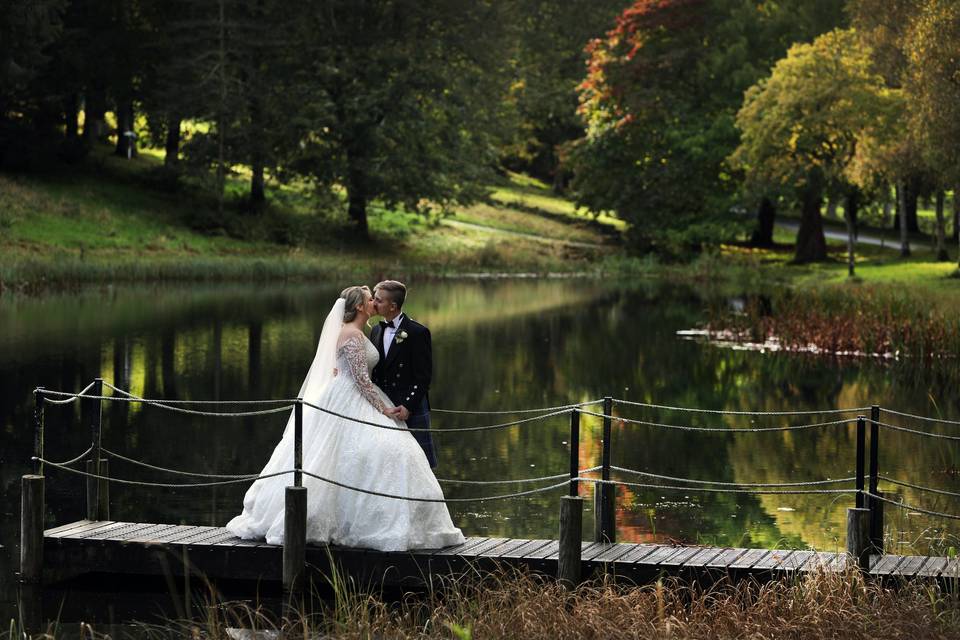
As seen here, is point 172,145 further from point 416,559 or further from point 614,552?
point 614,552

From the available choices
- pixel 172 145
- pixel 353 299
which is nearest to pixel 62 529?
pixel 353 299

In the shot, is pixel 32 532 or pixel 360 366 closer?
pixel 32 532

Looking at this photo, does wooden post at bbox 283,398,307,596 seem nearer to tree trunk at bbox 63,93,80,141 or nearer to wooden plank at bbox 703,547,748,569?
wooden plank at bbox 703,547,748,569

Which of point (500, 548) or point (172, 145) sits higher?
point (172, 145)

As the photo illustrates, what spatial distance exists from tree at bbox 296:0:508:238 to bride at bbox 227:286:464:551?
136 feet

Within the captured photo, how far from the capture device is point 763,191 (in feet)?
163

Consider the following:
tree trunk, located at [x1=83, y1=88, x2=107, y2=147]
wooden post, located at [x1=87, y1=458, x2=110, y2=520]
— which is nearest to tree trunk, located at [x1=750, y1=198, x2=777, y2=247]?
tree trunk, located at [x1=83, y1=88, x2=107, y2=147]

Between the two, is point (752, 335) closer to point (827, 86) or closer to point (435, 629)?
point (827, 86)

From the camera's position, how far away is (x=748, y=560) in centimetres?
980

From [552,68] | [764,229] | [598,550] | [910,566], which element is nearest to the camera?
[910,566]

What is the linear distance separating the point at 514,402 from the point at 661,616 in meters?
13.2

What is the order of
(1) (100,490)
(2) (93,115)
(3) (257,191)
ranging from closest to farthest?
(1) (100,490), (3) (257,191), (2) (93,115)

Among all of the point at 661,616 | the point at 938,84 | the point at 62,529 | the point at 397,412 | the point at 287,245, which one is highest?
the point at 938,84

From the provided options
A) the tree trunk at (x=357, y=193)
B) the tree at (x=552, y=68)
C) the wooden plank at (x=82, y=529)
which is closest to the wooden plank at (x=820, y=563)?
the wooden plank at (x=82, y=529)
